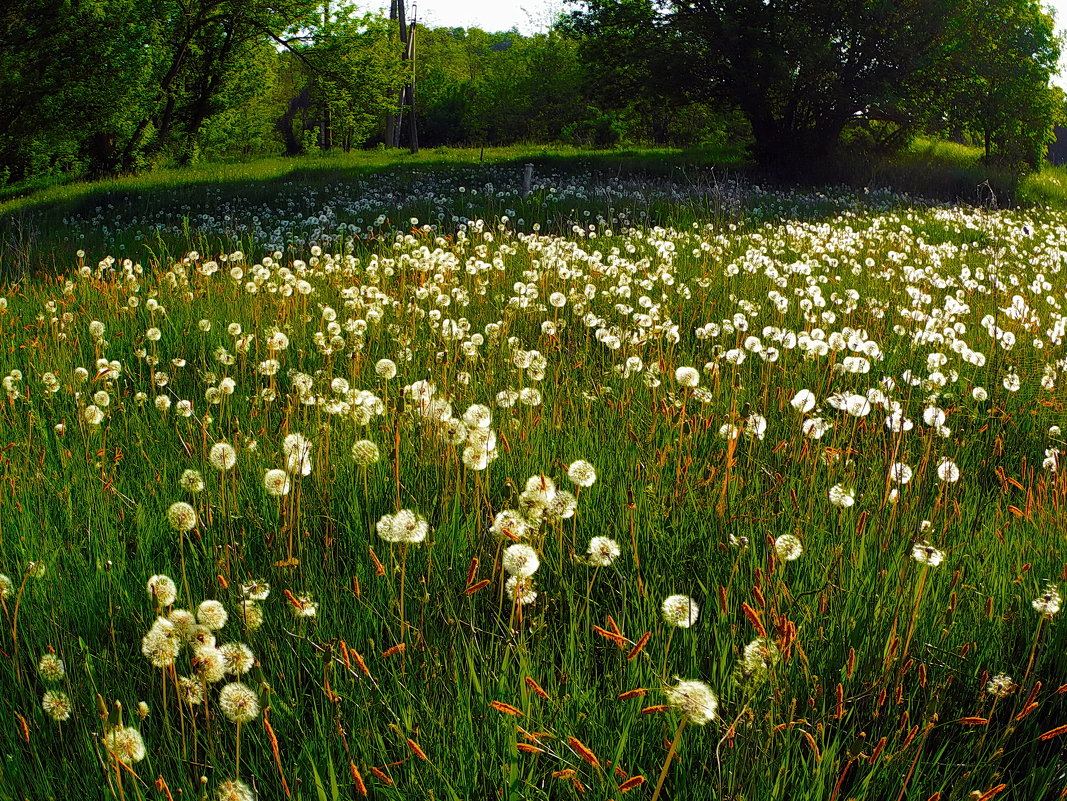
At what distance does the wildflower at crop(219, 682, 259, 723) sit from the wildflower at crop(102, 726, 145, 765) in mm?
131

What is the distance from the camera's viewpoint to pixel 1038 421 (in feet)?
11.6

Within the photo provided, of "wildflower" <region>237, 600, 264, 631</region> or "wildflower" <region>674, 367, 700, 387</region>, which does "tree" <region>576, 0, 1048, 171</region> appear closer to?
"wildflower" <region>674, 367, 700, 387</region>

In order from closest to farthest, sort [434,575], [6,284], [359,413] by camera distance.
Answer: [434,575], [359,413], [6,284]

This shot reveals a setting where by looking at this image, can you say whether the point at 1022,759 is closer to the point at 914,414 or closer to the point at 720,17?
the point at 914,414

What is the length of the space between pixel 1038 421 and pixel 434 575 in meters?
2.98

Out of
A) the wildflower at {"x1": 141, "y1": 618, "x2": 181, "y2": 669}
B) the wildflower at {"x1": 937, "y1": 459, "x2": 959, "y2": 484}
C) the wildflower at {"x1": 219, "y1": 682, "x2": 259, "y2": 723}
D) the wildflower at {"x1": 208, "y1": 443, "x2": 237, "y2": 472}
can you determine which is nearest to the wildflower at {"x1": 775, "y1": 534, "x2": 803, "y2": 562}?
the wildflower at {"x1": 937, "y1": 459, "x2": 959, "y2": 484}

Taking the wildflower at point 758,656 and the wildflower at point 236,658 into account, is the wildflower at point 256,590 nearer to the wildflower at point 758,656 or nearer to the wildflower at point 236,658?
the wildflower at point 236,658

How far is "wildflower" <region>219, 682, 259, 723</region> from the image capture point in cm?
128

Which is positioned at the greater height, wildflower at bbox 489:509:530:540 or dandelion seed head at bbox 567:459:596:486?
dandelion seed head at bbox 567:459:596:486

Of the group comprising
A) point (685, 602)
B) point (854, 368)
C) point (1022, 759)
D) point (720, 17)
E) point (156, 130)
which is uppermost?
point (720, 17)

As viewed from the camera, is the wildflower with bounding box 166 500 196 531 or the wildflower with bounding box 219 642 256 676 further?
the wildflower with bounding box 166 500 196 531

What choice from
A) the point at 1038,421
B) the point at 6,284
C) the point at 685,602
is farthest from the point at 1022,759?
the point at 6,284

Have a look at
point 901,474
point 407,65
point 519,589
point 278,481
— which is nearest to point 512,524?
point 519,589

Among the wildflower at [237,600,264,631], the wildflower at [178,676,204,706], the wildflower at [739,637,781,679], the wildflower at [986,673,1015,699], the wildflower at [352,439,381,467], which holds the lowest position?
the wildflower at [986,673,1015,699]
